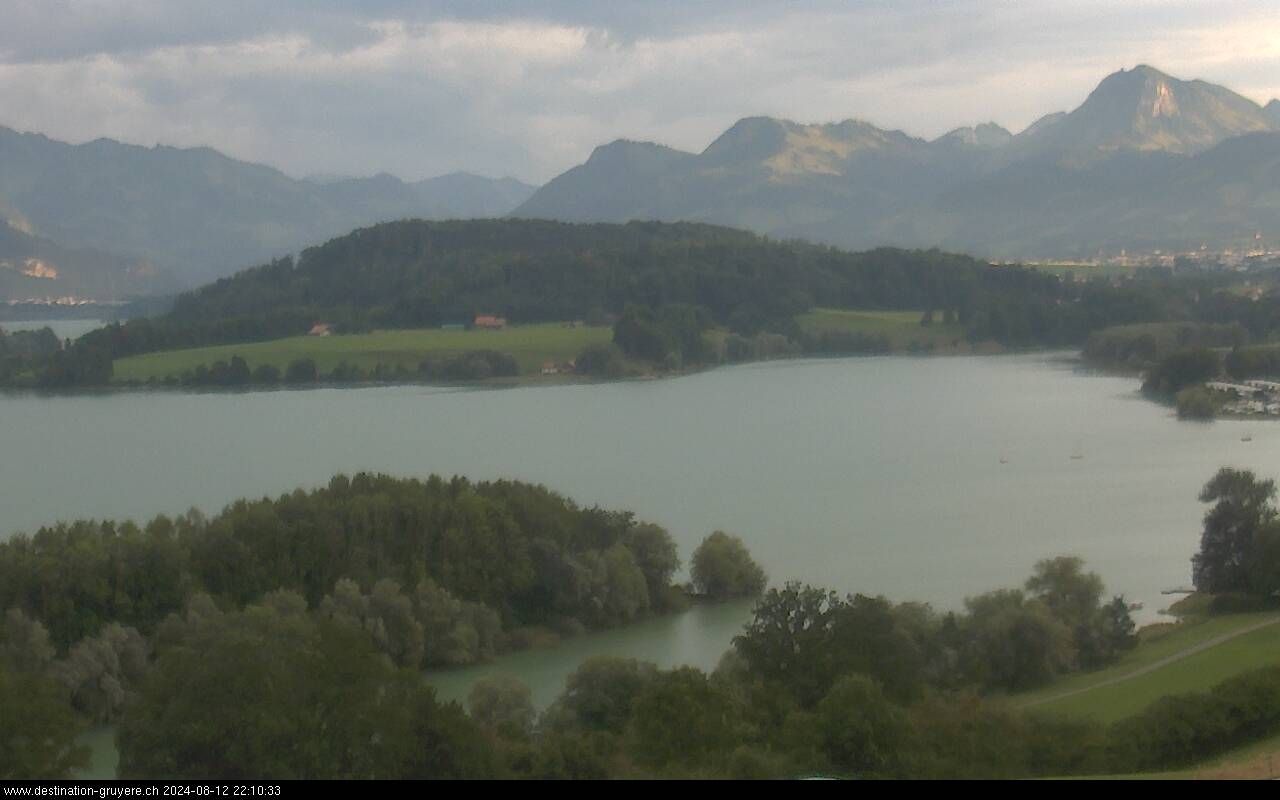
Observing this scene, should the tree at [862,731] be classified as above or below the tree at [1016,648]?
above

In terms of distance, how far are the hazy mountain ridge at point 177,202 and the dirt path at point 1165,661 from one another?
104288 mm

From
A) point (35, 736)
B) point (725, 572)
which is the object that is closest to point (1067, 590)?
point (725, 572)

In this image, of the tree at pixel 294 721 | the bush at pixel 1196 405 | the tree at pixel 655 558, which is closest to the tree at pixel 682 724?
the tree at pixel 294 721

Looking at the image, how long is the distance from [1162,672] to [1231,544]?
9.64 feet

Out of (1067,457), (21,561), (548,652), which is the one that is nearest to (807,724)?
(548,652)

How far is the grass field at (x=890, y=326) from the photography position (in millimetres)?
41266

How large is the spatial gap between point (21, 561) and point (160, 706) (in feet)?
16.6

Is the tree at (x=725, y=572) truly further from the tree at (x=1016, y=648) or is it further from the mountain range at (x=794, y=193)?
the mountain range at (x=794, y=193)

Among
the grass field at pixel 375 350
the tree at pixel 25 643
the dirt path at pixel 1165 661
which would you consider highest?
the grass field at pixel 375 350

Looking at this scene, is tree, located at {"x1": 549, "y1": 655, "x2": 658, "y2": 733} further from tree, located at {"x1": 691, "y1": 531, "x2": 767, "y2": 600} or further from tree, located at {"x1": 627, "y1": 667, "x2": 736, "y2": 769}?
tree, located at {"x1": 691, "y1": 531, "x2": 767, "y2": 600}

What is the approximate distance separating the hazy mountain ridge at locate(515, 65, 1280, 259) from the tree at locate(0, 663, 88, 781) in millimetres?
79677

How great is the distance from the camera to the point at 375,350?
37.1 m

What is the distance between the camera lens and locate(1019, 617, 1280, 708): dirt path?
9727mm

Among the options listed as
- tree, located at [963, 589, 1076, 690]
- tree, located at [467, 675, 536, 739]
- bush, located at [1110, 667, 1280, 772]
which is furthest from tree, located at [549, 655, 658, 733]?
bush, located at [1110, 667, 1280, 772]
